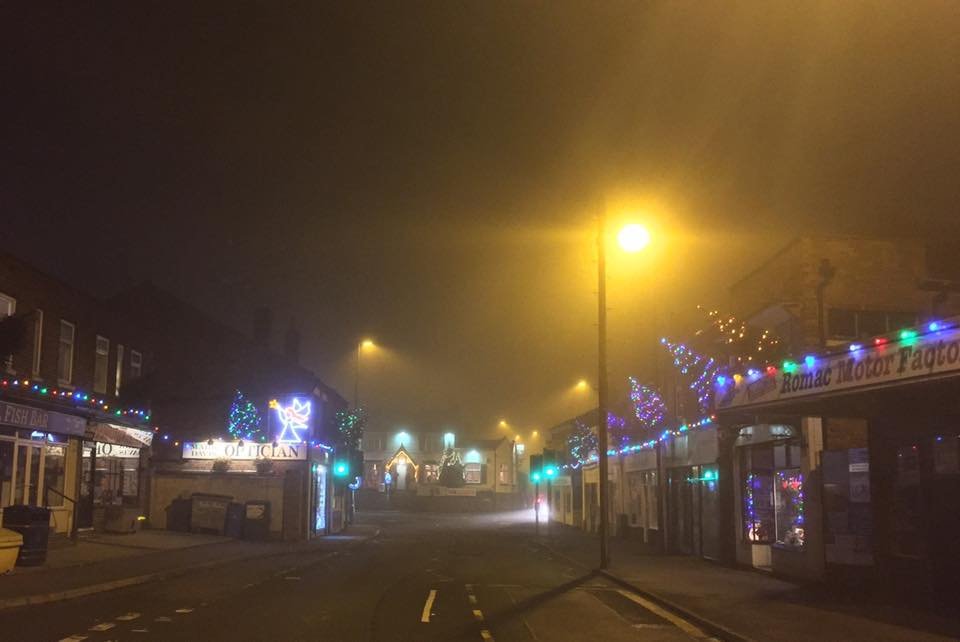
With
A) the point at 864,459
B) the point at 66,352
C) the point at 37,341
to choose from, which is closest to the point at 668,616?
the point at 864,459

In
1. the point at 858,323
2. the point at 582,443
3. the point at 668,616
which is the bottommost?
the point at 668,616

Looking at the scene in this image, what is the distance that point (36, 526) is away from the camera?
18656 millimetres

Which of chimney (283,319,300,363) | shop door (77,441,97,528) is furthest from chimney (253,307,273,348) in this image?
shop door (77,441,97,528)

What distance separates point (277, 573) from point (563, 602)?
775 centimetres

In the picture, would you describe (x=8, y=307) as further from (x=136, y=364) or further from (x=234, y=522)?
(x=234, y=522)

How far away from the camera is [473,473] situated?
9881 cm

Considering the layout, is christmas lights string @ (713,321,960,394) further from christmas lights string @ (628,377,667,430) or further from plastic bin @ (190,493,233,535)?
plastic bin @ (190,493,233,535)

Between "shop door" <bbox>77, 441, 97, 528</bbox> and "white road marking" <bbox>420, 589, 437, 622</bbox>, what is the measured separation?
14.5m

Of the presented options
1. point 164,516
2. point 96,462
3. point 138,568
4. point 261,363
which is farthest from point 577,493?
point 138,568

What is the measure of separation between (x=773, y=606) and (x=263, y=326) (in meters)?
41.2

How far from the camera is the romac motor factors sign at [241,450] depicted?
1359 inches

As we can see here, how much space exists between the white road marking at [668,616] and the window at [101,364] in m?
18.5

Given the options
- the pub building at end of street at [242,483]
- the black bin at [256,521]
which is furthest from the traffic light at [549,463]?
the black bin at [256,521]

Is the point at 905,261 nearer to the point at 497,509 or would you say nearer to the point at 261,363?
the point at 261,363
